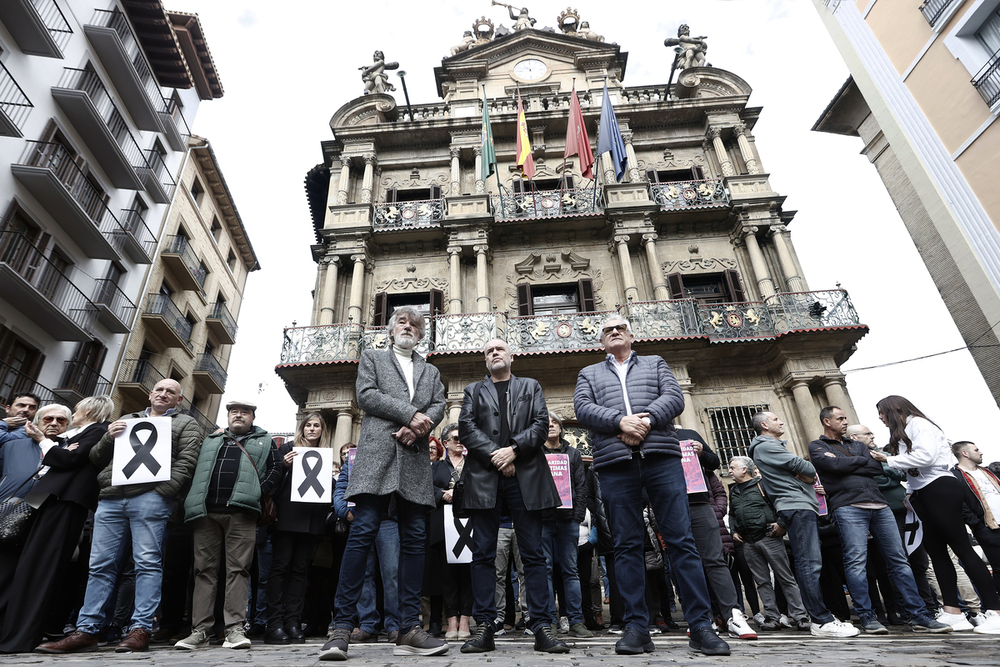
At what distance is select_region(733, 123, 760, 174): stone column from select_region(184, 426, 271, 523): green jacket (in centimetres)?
1528

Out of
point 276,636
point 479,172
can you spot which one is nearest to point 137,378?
point 479,172

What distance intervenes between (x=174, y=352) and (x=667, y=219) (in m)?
18.4

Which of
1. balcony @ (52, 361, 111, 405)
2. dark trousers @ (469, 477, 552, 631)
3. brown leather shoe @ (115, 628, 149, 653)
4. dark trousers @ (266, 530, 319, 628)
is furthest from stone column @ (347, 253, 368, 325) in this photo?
dark trousers @ (469, 477, 552, 631)

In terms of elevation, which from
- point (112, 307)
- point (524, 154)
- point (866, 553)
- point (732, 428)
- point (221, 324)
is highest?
point (221, 324)

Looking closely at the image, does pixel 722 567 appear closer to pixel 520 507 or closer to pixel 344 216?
pixel 520 507

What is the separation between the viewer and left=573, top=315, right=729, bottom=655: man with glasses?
10.7ft

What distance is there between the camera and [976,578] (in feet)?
14.6

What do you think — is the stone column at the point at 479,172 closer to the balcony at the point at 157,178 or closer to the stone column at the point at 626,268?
the stone column at the point at 626,268

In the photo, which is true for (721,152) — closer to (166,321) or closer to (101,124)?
(101,124)

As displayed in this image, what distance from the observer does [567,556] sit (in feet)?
16.5

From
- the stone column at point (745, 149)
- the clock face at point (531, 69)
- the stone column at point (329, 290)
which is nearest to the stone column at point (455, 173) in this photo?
the stone column at point (329, 290)

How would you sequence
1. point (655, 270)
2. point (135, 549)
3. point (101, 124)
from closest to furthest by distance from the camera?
point (135, 549) → point (655, 270) → point (101, 124)

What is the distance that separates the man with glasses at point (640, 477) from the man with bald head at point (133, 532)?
322 cm

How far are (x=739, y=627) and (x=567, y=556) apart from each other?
152 centimetres
